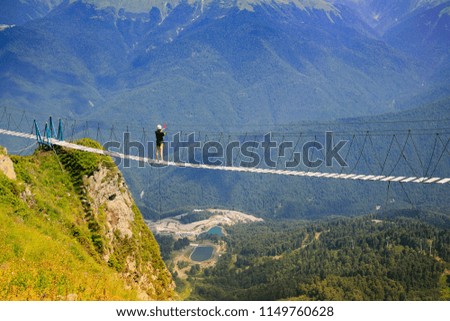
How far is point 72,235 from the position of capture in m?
23.0

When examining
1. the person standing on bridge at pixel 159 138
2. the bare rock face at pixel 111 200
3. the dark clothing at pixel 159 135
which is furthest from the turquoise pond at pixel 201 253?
the dark clothing at pixel 159 135

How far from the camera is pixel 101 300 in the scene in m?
11.3

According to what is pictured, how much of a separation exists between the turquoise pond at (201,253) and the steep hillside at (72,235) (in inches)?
3461

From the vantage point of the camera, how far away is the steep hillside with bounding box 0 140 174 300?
457 inches

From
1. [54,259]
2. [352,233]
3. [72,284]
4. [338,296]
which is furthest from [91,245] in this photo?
[352,233]

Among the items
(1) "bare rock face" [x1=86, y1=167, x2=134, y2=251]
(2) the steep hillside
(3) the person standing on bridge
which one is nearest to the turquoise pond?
(2) the steep hillside

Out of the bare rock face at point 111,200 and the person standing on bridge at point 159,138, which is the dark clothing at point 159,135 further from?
the bare rock face at point 111,200

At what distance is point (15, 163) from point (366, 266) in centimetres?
7391

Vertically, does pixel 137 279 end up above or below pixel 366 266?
above

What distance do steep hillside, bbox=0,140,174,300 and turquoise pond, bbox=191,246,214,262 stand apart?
8791cm

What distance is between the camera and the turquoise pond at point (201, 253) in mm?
119225

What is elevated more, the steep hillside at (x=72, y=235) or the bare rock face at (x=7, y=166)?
the bare rock face at (x=7, y=166)
